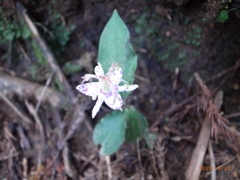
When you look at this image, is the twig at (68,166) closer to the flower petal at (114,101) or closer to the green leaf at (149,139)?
the green leaf at (149,139)

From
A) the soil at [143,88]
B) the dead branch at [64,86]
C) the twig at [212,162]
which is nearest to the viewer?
the twig at [212,162]

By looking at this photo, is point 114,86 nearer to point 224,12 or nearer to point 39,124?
point 224,12

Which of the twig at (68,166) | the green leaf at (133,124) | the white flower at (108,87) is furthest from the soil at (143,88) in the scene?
the white flower at (108,87)

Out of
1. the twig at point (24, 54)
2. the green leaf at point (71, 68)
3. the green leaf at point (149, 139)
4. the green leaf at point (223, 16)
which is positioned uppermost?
the twig at point (24, 54)

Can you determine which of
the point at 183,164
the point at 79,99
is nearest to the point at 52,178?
the point at 79,99

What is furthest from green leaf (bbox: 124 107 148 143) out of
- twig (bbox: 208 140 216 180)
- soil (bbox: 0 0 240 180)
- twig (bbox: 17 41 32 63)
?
twig (bbox: 17 41 32 63)

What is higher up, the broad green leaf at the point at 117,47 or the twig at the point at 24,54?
the twig at the point at 24,54
